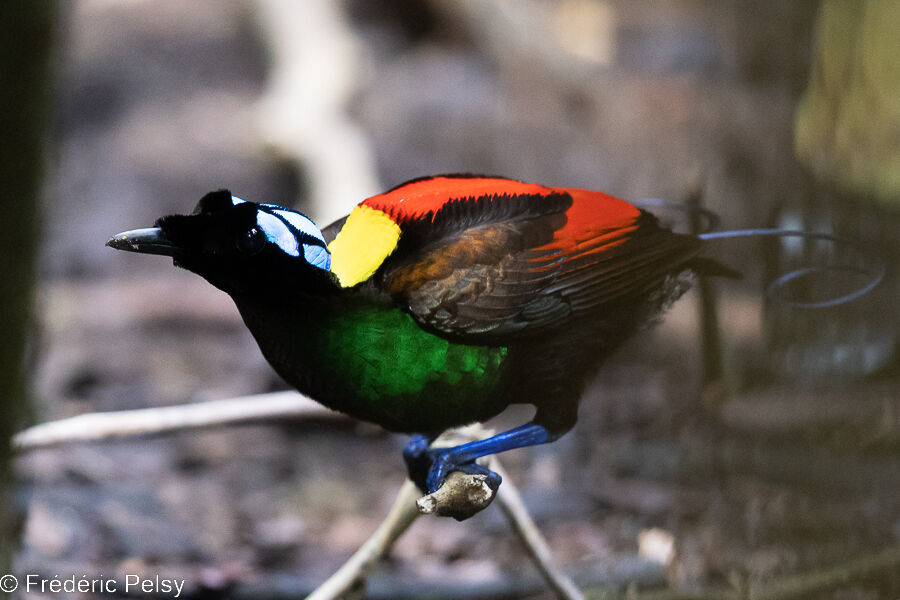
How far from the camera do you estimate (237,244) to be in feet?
3.00

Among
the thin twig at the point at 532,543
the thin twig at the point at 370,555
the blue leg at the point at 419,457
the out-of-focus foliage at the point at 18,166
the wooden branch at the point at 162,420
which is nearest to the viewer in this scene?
the out-of-focus foliage at the point at 18,166

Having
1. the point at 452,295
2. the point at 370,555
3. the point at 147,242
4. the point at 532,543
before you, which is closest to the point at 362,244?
the point at 452,295

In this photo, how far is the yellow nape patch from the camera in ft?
3.27

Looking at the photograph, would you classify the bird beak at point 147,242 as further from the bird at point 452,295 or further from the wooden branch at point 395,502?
the wooden branch at point 395,502

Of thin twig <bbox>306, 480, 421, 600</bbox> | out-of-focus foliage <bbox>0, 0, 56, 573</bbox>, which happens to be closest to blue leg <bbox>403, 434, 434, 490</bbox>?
thin twig <bbox>306, 480, 421, 600</bbox>

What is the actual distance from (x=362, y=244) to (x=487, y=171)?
8.19 ft

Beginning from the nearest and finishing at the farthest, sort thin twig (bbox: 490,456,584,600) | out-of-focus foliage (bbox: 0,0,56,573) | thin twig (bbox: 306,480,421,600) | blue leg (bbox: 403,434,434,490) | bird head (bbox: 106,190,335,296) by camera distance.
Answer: bird head (bbox: 106,190,335,296), out-of-focus foliage (bbox: 0,0,56,573), blue leg (bbox: 403,434,434,490), thin twig (bbox: 306,480,421,600), thin twig (bbox: 490,456,584,600)

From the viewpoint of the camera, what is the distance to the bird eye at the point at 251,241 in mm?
916

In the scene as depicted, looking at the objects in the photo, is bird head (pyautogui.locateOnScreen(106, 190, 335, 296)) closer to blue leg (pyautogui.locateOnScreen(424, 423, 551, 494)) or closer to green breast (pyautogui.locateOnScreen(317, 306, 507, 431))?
green breast (pyautogui.locateOnScreen(317, 306, 507, 431))

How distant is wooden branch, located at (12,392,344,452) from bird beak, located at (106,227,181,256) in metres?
0.91

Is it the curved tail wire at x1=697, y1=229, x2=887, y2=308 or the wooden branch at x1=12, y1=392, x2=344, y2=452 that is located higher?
the curved tail wire at x1=697, y1=229, x2=887, y2=308

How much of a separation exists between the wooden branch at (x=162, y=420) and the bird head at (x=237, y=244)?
0.87 meters

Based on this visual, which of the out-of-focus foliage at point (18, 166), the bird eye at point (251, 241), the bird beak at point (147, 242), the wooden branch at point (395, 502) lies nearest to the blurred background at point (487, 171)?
the out-of-focus foliage at point (18, 166)

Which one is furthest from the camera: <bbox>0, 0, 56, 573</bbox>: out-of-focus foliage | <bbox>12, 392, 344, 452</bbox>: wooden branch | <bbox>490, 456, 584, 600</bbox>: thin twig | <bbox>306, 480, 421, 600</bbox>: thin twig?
<bbox>12, 392, 344, 452</bbox>: wooden branch
